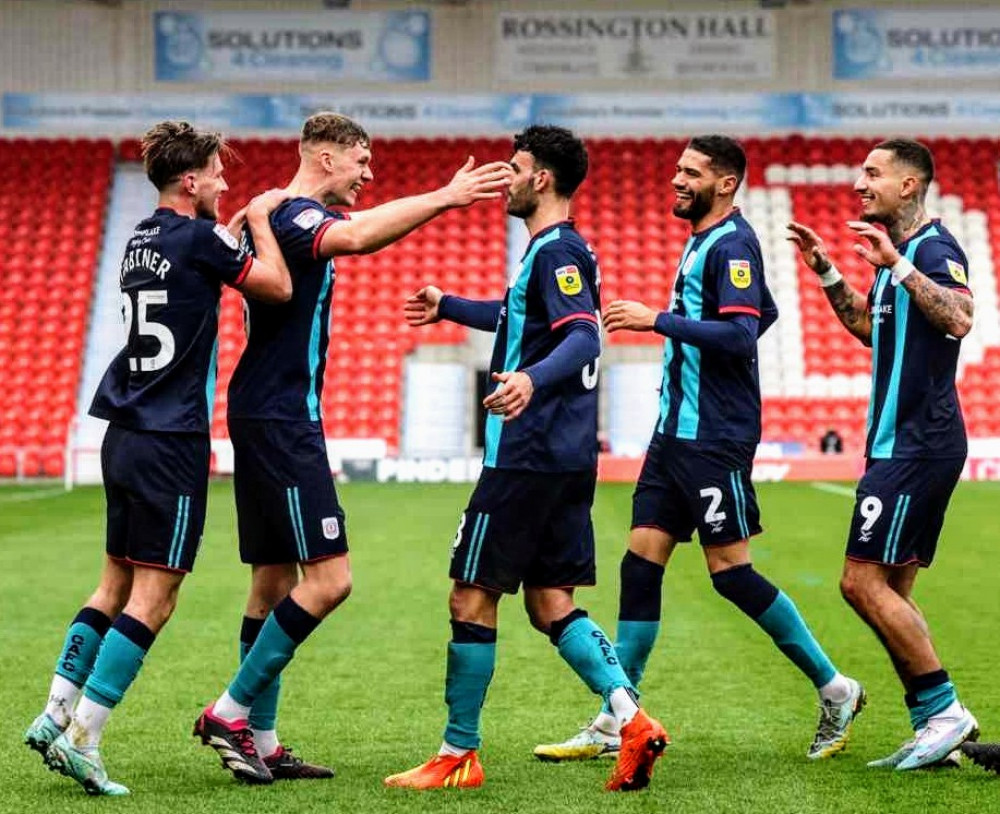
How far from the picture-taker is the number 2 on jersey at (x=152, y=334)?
539 cm

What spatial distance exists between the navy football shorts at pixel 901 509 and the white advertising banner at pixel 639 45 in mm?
22639

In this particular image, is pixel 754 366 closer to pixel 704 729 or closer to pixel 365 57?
pixel 704 729

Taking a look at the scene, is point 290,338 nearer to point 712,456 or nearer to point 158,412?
point 158,412

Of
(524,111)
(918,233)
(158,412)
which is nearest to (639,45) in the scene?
(524,111)

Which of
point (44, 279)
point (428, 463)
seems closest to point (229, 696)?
point (428, 463)

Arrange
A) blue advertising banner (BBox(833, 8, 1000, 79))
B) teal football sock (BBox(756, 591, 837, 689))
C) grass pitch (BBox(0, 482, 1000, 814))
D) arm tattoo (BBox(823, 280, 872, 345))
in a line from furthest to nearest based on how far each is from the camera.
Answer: blue advertising banner (BBox(833, 8, 1000, 79)) → arm tattoo (BBox(823, 280, 872, 345)) → teal football sock (BBox(756, 591, 837, 689)) → grass pitch (BBox(0, 482, 1000, 814))

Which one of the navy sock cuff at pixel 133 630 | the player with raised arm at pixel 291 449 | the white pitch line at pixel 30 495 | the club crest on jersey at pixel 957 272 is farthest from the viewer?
the white pitch line at pixel 30 495

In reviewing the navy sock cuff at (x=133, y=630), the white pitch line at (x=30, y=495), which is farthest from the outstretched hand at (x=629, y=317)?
the white pitch line at (x=30, y=495)

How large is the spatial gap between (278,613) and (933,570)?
24.5ft

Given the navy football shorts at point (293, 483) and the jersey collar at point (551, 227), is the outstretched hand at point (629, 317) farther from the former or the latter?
the navy football shorts at point (293, 483)

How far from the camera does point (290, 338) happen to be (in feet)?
18.0

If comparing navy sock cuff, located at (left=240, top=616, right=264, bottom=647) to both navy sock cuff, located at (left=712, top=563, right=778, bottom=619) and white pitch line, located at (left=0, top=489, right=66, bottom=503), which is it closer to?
navy sock cuff, located at (left=712, top=563, right=778, bottom=619)

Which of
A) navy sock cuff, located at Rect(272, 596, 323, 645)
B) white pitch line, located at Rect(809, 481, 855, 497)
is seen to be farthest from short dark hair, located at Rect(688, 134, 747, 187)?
white pitch line, located at Rect(809, 481, 855, 497)

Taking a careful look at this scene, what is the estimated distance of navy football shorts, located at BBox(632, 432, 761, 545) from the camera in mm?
5980
